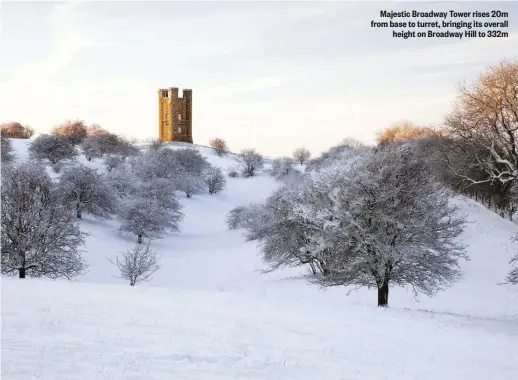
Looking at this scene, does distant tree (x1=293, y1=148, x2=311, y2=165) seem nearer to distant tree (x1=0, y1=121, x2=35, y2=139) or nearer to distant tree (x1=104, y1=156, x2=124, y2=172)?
distant tree (x1=104, y1=156, x2=124, y2=172)

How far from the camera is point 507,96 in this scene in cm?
2739

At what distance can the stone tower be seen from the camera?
117 m

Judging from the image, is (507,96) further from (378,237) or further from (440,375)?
(440,375)

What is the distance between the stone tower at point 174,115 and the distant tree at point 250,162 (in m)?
31.0

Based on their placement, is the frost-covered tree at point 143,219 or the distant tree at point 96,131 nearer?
the frost-covered tree at point 143,219

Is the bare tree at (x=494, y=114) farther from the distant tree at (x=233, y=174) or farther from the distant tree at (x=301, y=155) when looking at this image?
the distant tree at (x=301, y=155)

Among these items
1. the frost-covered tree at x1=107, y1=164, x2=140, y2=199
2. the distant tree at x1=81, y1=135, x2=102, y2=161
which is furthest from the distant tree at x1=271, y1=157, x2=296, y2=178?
the frost-covered tree at x1=107, y1=164, x2=140, y2=199

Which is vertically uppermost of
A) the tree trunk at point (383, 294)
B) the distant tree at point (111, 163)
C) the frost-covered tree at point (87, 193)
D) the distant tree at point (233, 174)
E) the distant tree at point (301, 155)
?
the distant tree at point (301, 155)

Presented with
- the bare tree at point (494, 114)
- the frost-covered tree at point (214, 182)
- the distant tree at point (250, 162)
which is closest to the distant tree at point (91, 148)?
the frost-covered tree at point (214, 182)

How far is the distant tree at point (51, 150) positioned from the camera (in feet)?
210

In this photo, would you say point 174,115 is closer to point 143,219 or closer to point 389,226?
point 143,219

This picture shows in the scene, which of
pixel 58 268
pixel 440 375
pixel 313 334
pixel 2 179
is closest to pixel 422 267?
pixel 313 334

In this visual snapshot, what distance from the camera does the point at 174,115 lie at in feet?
385

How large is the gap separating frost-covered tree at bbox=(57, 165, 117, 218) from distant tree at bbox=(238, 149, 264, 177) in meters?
40.8
